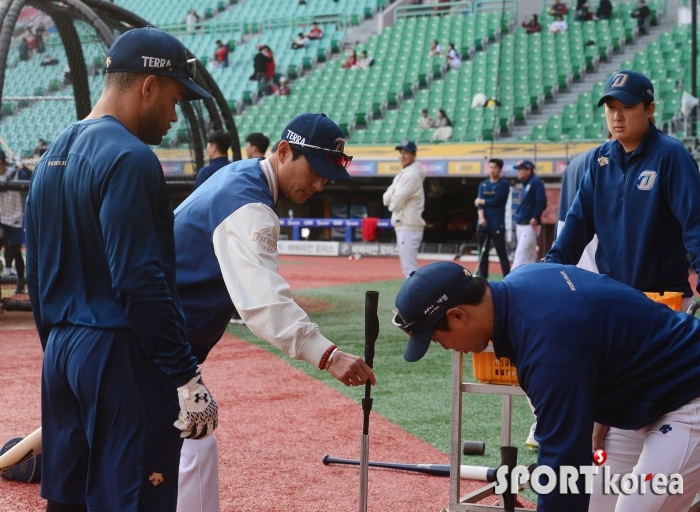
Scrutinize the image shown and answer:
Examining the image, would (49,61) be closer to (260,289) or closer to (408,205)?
(408,205)

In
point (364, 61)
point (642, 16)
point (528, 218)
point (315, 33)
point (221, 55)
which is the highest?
point (642, 16)

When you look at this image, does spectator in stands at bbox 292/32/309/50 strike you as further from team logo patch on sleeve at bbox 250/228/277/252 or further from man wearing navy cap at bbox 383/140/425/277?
team logo patch on sleeve at bbox 250/228/277/252

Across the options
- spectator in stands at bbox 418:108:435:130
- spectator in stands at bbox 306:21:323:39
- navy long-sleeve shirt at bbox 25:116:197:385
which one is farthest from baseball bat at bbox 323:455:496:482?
spectator in stands at bbox 306:21:323:39

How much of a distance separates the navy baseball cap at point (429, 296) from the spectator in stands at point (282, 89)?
2627cm

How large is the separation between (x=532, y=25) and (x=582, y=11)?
148 centimetres

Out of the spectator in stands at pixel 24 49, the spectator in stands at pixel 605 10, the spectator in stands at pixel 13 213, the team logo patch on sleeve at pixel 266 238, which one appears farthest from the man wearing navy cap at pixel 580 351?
the spectator in stands at pixel 605 10

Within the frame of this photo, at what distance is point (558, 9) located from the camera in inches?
1079

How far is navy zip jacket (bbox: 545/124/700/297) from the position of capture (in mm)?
4156

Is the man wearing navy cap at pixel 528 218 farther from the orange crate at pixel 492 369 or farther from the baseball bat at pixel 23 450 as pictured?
the baseball bat at pixel 23 450

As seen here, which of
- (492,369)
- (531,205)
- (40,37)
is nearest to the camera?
(492,369)

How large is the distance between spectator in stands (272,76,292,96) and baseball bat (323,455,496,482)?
2416 centimetres

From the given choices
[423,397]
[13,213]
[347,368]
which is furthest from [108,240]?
[13,213]

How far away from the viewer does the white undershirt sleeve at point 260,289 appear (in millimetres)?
3176

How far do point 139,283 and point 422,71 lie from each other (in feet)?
84.0
